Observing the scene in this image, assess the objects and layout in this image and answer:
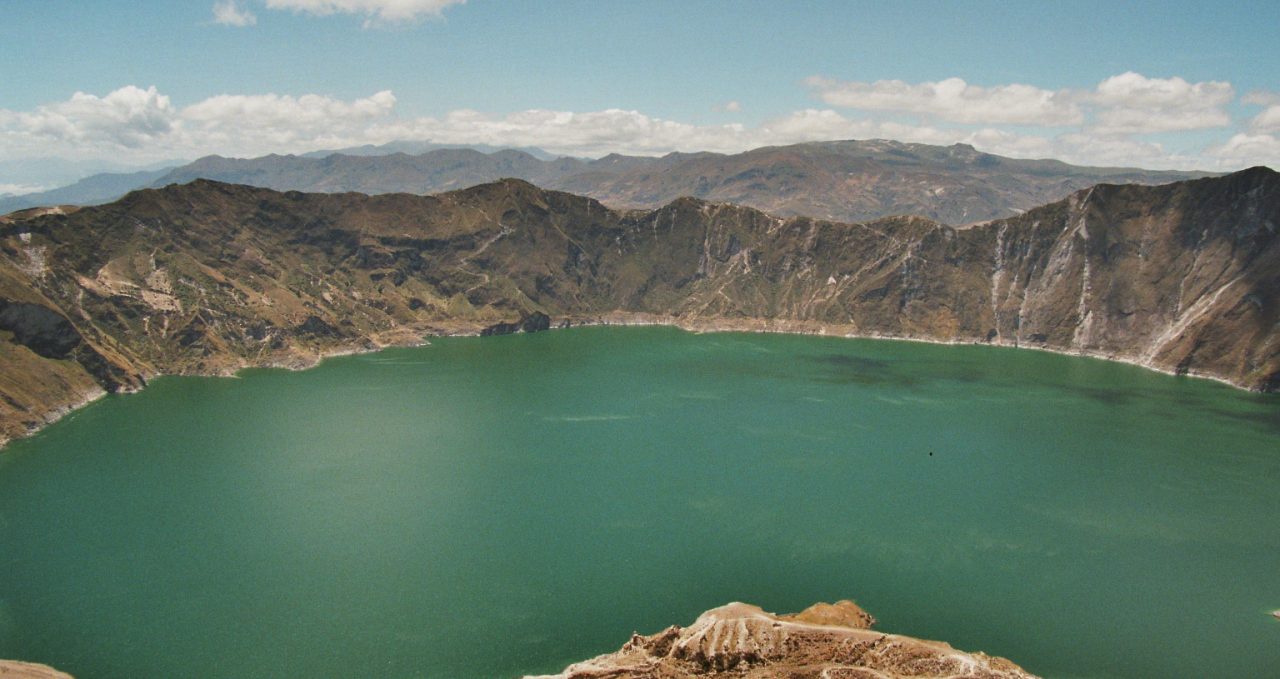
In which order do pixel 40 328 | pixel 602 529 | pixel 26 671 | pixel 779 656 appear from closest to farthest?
pixel 779 656 < pixel 26 671 < pixel 602 529 < pixel 40 328

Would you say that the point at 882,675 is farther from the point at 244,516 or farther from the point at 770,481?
the point at 244,516

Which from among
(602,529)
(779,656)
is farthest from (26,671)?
(779,656)

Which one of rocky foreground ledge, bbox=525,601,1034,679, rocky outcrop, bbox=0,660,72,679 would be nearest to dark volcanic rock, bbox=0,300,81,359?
rocky outcrop, bbox=0,660,72,679

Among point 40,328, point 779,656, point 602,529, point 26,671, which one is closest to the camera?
point 779,656

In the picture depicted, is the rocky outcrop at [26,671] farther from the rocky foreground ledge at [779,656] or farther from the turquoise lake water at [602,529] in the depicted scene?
the rocky foreground ledge at [779,656]

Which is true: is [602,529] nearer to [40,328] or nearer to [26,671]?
[26,671]

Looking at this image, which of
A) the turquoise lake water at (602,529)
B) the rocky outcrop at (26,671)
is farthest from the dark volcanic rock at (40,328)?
the rocky outcrop at (26,671)

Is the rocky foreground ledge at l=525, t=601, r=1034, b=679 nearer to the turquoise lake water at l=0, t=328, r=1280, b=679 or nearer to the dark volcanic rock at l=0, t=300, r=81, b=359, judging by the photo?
the turquoise lake water at l=0, t=328, r=1280, b=679

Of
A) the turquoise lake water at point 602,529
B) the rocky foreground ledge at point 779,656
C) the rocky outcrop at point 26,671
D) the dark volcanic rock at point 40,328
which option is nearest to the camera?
the rocky foreground ledge at point 779,656
